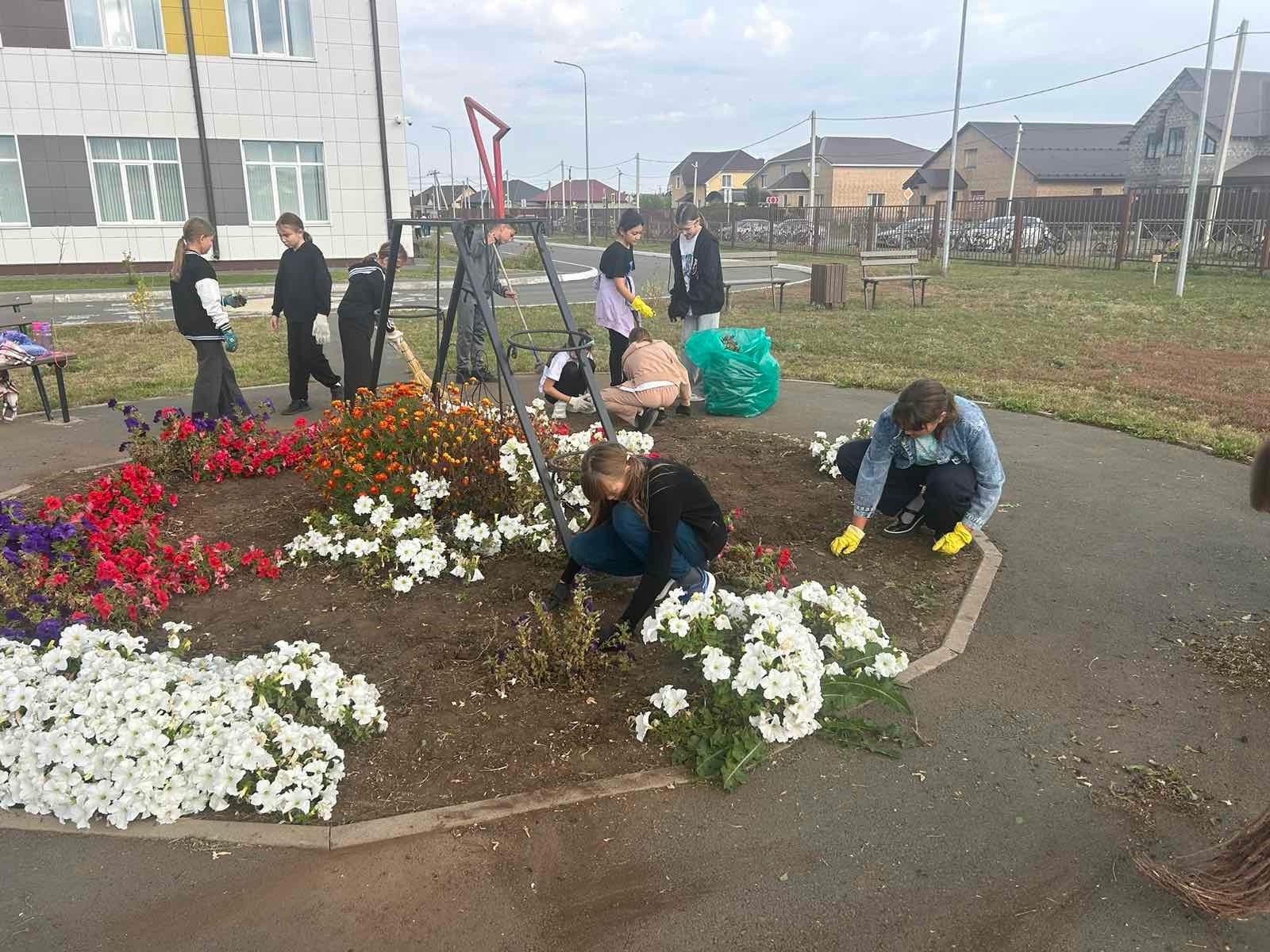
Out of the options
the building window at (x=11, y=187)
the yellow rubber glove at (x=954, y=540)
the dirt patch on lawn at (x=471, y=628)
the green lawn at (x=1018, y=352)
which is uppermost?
the building window at (x=11, y=187)

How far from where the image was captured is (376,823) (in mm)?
2918

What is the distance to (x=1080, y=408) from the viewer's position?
26.3ft

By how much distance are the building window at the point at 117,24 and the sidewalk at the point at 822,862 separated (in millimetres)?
24378

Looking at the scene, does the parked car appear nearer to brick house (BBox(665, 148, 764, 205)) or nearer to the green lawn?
the green lawn

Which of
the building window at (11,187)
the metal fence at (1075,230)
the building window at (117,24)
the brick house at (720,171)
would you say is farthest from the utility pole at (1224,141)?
the brick house at (720,171)

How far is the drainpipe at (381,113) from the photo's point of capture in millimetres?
23266

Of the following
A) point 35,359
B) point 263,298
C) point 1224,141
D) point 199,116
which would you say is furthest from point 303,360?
point 1224,141

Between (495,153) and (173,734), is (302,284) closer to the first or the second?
(495,153)

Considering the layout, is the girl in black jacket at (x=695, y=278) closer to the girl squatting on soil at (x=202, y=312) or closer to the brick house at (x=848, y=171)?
the girl squatting on soil at (x=202, y=312)

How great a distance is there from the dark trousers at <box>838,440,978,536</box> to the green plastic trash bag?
9.52ft

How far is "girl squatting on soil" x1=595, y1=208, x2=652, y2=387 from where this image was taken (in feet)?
26.2

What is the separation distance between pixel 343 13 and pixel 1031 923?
2547cm

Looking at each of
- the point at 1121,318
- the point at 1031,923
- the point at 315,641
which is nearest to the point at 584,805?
the point at 1031,923

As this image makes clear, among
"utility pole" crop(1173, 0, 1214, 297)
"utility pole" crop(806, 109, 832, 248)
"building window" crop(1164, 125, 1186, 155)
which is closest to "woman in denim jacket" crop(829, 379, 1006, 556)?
"utility pole" crop(1173, 0, 1214, 297)
